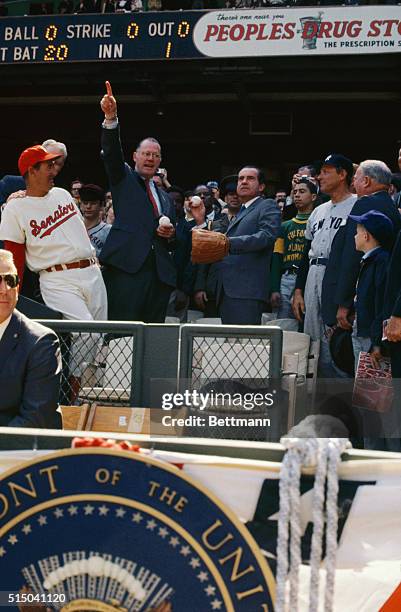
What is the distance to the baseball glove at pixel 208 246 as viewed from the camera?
19.0 ft

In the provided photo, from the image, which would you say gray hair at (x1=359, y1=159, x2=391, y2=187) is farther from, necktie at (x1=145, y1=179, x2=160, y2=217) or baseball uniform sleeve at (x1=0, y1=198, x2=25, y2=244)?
baseball uniform sleeve at (x1=0, y1=198, x2=25, y2=244)

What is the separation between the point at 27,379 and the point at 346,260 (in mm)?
2703

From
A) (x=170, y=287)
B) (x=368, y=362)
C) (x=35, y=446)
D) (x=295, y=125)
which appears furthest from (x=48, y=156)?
(x=295, y=125)

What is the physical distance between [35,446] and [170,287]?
4.00 metres

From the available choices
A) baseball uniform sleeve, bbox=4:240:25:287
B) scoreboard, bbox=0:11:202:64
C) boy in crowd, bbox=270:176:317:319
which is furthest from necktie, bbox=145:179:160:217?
scoreboard, bbox=0:11:202:64

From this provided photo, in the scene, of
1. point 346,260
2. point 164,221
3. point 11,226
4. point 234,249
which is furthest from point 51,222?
point 346,260

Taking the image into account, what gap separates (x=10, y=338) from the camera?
3.19m

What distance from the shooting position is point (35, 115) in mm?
17922

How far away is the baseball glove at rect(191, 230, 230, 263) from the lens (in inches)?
228

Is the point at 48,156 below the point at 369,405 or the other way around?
the other way around

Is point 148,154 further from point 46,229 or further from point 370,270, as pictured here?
point 370,270

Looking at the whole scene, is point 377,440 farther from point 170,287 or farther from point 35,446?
point 35,446

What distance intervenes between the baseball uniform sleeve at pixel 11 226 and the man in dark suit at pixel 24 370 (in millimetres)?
1866

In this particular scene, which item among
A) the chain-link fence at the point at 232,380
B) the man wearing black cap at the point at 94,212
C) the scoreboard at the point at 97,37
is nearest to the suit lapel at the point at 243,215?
the man wearing black cap at the point at 94,212
